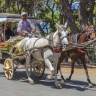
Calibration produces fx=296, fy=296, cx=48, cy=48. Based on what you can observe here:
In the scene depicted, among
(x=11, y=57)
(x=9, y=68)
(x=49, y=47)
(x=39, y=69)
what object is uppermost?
(x=49, y=47)

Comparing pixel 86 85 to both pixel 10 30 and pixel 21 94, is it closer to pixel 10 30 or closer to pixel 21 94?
pixel 21 94

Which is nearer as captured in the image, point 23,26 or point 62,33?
point 62,33

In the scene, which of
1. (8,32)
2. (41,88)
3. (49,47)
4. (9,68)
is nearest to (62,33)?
(49,47)

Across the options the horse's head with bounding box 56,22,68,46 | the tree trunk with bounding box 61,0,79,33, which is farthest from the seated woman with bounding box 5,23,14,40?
the tree trunk with bounding box 61,0,79,33

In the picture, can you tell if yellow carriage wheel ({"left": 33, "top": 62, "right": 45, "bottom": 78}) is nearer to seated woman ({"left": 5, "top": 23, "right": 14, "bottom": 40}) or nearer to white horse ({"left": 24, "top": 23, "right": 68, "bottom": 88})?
white horse ({"left": 24, "top": 23, "right": 68, "bottom": 88})

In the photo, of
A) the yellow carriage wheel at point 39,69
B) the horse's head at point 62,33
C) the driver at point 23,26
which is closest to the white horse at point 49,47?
the horse's head at point 62,33

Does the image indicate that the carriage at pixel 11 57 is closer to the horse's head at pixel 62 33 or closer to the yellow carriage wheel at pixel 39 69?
the yellow carriage wheel at pixel 39 69

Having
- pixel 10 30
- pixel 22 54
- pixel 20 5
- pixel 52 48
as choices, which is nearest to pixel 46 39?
pixel 52 48

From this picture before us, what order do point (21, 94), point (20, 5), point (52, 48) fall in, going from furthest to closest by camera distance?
point (20, 5) < point (52, 48) < point (21, 94)

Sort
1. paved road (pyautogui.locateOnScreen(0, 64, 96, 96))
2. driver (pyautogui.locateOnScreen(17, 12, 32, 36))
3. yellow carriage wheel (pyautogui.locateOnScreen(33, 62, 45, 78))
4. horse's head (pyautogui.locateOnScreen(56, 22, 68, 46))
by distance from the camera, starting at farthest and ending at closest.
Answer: yellow carriage wheel (pyautogui.locateOnScreen(33, 62, 45, 78)) → driver (pyautogui.locateOnScreen(17, 12, 32, 36)) → horse's head (pyautogui.locateOnScreen(56, 22, 68, 46)) → paved road (pyautogui.locateOnScreen(0, 64, 96, 96))

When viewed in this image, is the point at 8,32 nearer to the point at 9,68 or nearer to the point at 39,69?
the point at 9,68

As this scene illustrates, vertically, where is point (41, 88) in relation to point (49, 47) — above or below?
below

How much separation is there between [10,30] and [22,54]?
198cm

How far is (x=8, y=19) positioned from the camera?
41.1 feet
